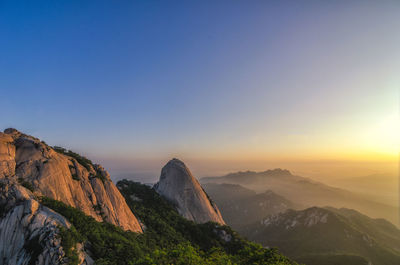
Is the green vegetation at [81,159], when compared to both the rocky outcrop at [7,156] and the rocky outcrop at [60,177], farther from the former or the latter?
the rocky outcrop at [7,156]

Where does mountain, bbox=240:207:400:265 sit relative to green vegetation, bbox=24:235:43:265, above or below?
below

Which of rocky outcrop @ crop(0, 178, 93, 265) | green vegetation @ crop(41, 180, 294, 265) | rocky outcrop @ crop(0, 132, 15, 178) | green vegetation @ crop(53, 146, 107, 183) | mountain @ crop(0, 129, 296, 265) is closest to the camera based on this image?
rocky outcrop @ crop(0, 178, 93, 265)

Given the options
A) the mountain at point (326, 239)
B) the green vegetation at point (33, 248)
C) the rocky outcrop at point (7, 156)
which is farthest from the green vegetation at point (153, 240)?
the mountain at point (326, 239)

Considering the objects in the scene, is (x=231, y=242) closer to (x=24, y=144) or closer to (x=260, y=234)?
(x=24, y=144)

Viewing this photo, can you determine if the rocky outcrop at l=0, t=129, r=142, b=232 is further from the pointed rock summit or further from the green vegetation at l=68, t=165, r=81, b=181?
the pointed rock summit

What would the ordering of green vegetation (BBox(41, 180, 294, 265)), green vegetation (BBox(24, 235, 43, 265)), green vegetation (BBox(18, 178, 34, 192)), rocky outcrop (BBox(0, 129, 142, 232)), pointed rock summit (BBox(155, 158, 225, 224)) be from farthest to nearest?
1. pointed rock summit (BBox(155, 158, 225, 224))
2. rocky outcrop (BBox(0, 129, 142, 232))
3. green vegetation (BBox(18, 178, 34, 192))
4. green vegetation (BBox(41, 180, 294, 265))
5. green vegetation (BBox(24, 235, 43, 265))

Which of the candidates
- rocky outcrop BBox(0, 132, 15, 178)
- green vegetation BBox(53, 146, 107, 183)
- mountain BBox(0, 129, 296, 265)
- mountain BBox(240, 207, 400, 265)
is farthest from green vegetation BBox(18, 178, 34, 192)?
mountain BBox(240, 207, 400, 265)
